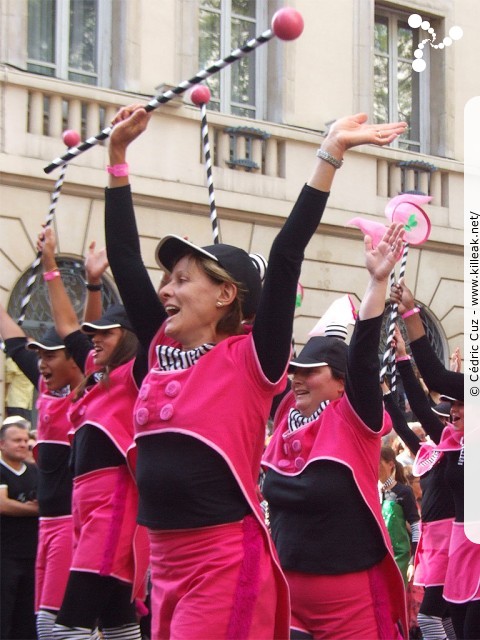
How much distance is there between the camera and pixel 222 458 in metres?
3.86

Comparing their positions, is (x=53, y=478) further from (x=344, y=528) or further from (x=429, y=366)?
(x=344, y=528)

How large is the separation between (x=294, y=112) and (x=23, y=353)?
9787mm

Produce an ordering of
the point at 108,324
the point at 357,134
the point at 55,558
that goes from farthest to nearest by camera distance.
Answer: the point at 55,558
the point at 108,324
the point at 357,134

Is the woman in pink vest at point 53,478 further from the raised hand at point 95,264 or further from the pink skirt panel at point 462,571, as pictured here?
the pink skirt panel at point 462,571

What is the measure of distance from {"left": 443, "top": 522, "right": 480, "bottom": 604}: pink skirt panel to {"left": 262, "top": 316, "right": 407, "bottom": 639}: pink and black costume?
5.91ft

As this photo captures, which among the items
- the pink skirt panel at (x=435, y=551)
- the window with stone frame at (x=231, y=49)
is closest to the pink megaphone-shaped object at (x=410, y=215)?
the pink skirt panel at (x=435, y=551)

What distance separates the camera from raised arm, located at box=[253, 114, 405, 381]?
385 cm

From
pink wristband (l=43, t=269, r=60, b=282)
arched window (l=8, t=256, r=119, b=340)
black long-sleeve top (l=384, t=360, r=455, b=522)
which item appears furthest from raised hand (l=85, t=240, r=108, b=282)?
arched window (l=8, t=256, r=119, b=340)

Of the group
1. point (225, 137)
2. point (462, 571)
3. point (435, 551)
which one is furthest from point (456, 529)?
point (225, 137)

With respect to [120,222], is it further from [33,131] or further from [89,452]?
[33,131]

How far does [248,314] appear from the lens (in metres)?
4.27

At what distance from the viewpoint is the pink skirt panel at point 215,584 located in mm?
3771

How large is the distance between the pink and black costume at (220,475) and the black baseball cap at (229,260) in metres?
0.27

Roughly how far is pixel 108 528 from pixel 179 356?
6.75ft
